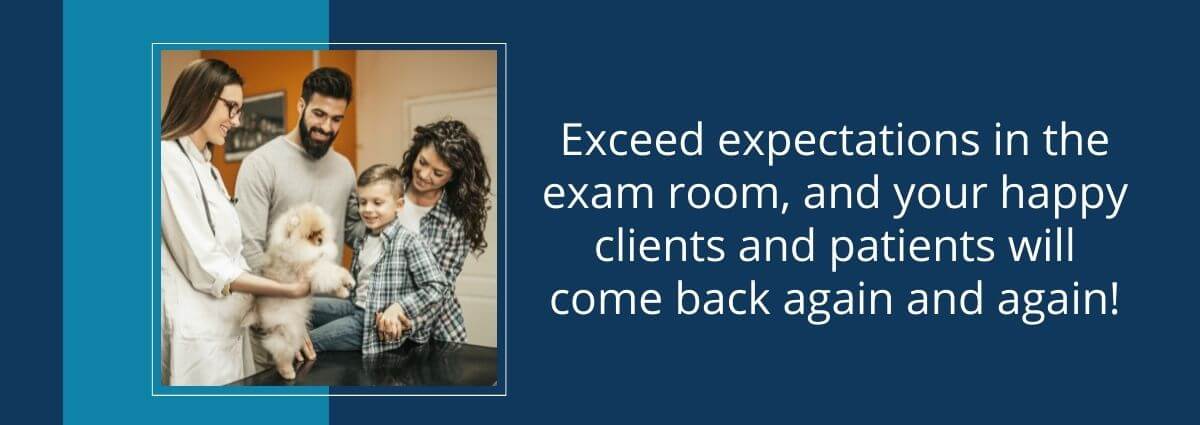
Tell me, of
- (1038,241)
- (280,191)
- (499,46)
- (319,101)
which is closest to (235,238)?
(280,191)

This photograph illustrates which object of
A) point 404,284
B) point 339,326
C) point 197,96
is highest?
point 197,96

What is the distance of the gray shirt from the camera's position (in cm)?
261

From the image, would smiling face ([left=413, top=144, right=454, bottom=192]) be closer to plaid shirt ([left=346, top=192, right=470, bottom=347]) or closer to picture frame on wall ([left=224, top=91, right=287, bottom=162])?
plaid shirt ([left=346, top=192, right=470, bottom=347])

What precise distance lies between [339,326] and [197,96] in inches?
27.0

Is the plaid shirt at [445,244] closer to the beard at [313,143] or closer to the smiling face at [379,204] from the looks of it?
the smiling face at [379,204]

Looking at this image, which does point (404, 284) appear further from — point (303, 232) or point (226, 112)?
point (226, 112)

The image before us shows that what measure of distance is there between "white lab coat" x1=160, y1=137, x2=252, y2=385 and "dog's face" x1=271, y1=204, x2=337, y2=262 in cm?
11

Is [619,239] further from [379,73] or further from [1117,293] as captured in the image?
[1117,293]

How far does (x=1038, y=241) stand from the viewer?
265 cm

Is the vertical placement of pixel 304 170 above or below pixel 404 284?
above

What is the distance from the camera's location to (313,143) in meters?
2.63

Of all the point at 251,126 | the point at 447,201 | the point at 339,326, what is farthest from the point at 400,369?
the point at 251,126

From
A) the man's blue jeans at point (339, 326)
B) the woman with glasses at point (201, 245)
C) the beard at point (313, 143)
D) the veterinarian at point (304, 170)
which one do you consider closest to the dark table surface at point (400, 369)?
the man's blue jeans at point (339, 326)

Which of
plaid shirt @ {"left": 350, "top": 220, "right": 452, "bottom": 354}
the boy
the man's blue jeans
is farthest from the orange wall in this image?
the man's blue jeans
